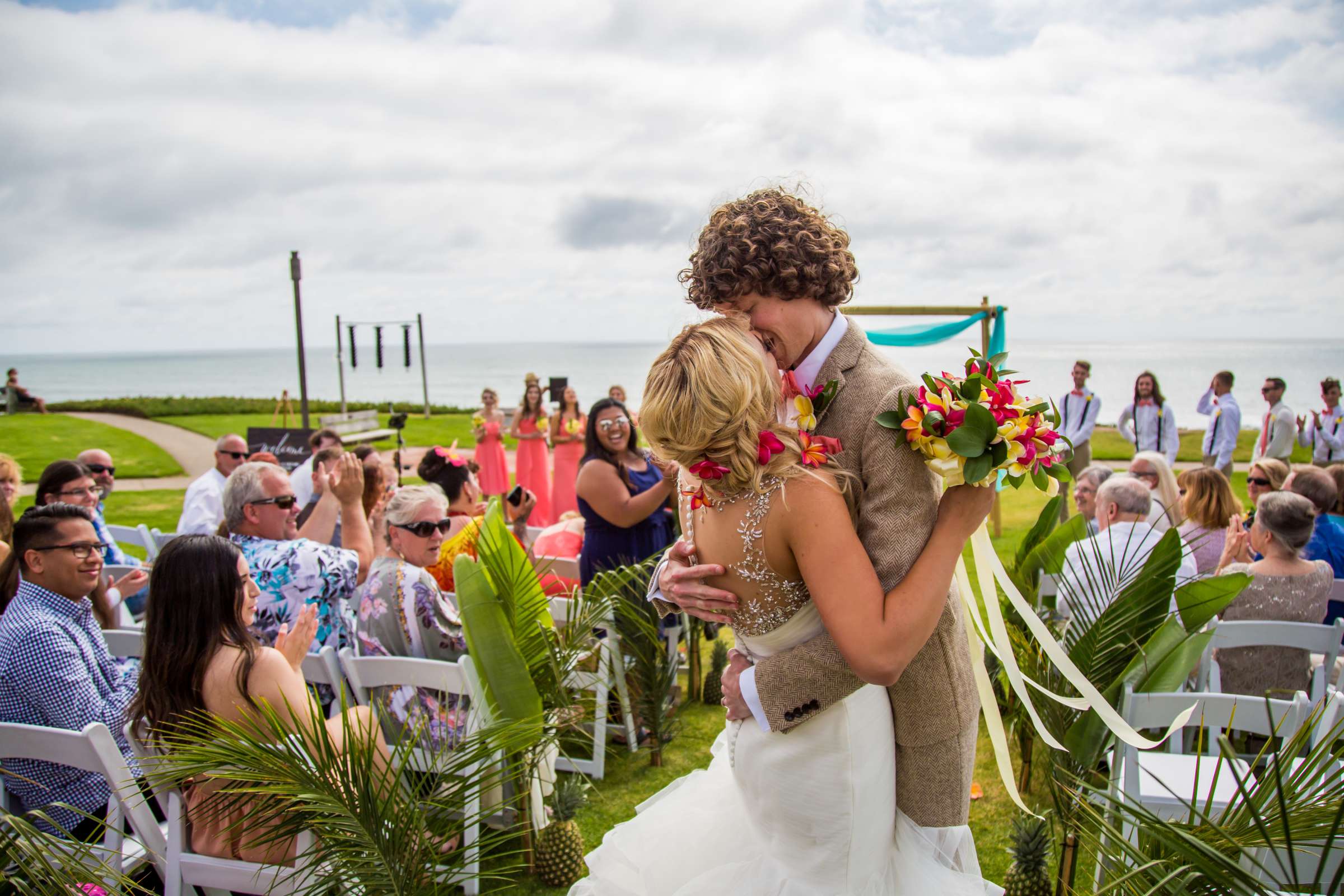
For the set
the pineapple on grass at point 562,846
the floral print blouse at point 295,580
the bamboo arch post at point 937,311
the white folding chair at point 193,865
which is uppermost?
the bamboo arch post at point 937,311

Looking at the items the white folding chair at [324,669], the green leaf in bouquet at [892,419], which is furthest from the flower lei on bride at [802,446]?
the white folding chair at [324,669]

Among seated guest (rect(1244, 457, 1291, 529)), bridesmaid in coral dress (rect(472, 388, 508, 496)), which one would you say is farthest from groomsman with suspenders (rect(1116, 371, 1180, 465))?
bridesmaid in coral dress (rect(472, 388, 508, 496))

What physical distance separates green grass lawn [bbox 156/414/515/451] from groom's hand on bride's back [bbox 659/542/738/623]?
57.1 feet

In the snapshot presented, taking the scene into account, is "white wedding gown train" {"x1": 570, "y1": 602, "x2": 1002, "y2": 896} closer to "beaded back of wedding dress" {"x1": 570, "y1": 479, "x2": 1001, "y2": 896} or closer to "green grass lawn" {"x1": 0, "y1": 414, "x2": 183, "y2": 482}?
"beaded back of wedding dress" {"x1": 570, "y1": 479, "x2": 1001, "y2": 896}

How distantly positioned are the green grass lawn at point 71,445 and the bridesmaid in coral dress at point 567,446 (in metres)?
9.29

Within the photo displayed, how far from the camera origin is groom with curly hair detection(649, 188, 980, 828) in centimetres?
190

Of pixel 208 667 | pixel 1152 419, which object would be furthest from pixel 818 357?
pixel 1152 419

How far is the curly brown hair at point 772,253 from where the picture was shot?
77.4 inches

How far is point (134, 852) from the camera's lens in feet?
10.7

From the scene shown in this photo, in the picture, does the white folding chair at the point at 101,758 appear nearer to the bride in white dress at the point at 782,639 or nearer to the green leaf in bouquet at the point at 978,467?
the bride in white dress at the point at 782,639

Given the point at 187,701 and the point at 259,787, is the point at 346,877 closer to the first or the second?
the point at 259,787

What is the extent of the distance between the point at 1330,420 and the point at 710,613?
515 inches

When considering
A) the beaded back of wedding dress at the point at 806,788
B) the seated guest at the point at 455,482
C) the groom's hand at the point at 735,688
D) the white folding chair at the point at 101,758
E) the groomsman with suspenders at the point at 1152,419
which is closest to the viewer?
the beaded back of wedding dress at the point at 806,788

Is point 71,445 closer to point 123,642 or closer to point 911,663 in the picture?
point 123,642
